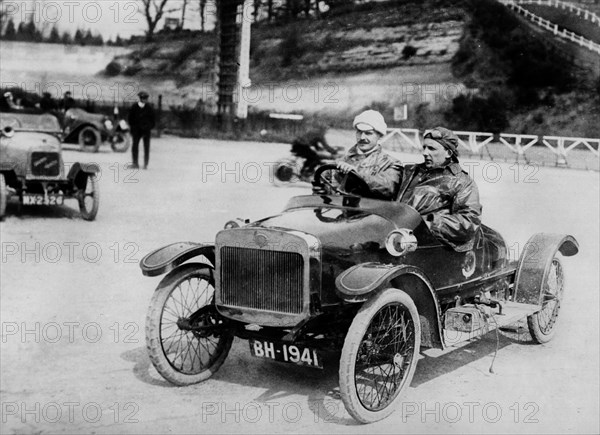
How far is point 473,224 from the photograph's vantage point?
473cm

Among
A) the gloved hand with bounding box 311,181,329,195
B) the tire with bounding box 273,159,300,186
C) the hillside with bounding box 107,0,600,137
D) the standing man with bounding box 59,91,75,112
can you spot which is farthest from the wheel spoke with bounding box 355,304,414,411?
the standing man with bounding box 59,91,75,112

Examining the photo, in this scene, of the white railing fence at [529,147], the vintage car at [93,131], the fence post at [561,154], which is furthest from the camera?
the vintage car at [93,131]

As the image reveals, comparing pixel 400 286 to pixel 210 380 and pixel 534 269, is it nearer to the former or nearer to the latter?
pixel 210 380

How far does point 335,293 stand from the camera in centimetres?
413

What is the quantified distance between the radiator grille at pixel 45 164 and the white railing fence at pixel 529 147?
15.7 feet

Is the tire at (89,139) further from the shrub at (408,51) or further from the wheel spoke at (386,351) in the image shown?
the wheel spoke at (386,351)

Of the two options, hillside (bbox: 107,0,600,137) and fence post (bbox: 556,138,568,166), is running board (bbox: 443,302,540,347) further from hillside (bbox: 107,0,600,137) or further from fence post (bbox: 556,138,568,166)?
fence post (bbox: 556,138,568,166)

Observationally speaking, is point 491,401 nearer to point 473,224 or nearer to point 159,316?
point 473,224

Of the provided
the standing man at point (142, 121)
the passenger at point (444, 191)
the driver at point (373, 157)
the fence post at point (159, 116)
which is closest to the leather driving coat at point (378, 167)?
the driver at point (373, 157)

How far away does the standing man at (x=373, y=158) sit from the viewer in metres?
4.82

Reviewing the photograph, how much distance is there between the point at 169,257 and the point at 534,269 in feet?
8.91

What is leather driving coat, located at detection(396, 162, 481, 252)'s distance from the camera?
4.64 meters

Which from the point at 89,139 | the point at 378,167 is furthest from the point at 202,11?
the point at 89,139

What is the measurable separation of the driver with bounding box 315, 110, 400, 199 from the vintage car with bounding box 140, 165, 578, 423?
14 centimetres
